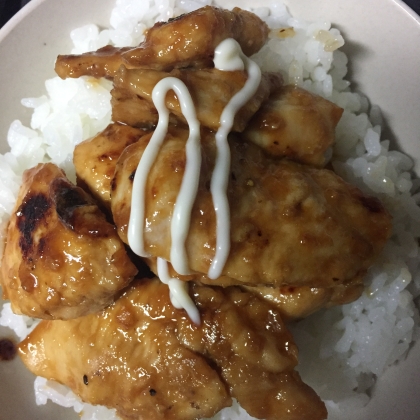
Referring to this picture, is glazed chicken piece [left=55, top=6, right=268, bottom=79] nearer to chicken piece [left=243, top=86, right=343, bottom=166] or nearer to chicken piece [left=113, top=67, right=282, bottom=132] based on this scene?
chicken piece [left=113, top=67, right=282, bottom=132]

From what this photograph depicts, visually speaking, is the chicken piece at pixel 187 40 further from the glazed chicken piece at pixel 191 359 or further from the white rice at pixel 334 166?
the glazed chicken piece at pixel 191 359

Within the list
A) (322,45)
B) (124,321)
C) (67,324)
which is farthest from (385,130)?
(67,324)

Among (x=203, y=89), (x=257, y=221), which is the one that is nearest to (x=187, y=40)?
(x=203, y=89)

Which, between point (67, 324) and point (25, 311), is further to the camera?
point (67, 324)

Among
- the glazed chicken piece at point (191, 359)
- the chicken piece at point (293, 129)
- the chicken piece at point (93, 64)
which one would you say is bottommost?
the glazed chicken piece at point (191, 359)

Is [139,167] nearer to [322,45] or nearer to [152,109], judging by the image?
[152,109]

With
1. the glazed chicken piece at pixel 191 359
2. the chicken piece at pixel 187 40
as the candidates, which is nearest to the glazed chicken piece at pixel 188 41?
the chicken piece at pixel 187 40

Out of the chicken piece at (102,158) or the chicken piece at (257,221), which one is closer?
the chicken piece at (257,221)
